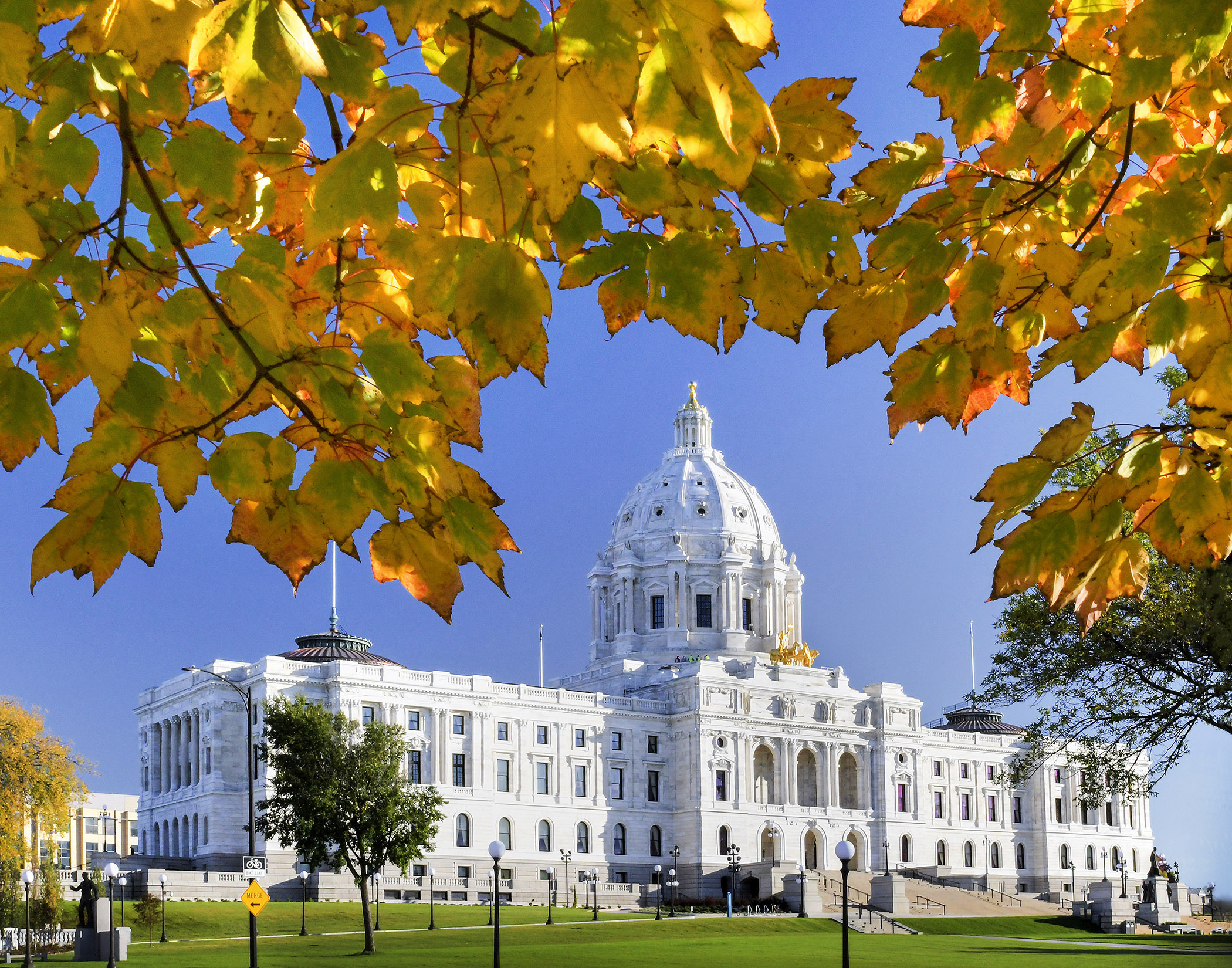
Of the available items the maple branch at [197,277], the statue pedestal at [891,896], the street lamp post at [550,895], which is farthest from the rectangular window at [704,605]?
the maple branch at [197,277]

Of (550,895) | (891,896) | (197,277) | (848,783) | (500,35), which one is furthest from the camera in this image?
(848,783)

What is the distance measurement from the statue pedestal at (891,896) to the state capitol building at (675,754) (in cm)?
813

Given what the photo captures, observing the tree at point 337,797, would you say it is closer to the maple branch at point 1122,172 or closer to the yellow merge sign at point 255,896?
the yellow merge sign at point 255,896

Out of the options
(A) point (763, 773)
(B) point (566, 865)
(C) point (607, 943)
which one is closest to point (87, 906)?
(C) point (607, 943)

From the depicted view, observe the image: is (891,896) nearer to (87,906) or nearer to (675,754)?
(675,754)

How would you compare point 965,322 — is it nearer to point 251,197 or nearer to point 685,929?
point 251,197

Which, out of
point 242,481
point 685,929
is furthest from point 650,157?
point 685,929

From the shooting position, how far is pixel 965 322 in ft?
15.6

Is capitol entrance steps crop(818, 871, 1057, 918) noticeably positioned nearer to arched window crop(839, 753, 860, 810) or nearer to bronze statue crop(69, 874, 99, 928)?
arched window crop(839, 753, 860, 810)

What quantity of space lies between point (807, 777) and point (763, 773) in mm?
4192

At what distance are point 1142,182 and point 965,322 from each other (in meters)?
0.80

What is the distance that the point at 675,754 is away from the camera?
9575cm

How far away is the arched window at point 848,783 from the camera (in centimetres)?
10362

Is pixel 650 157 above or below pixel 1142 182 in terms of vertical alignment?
below
